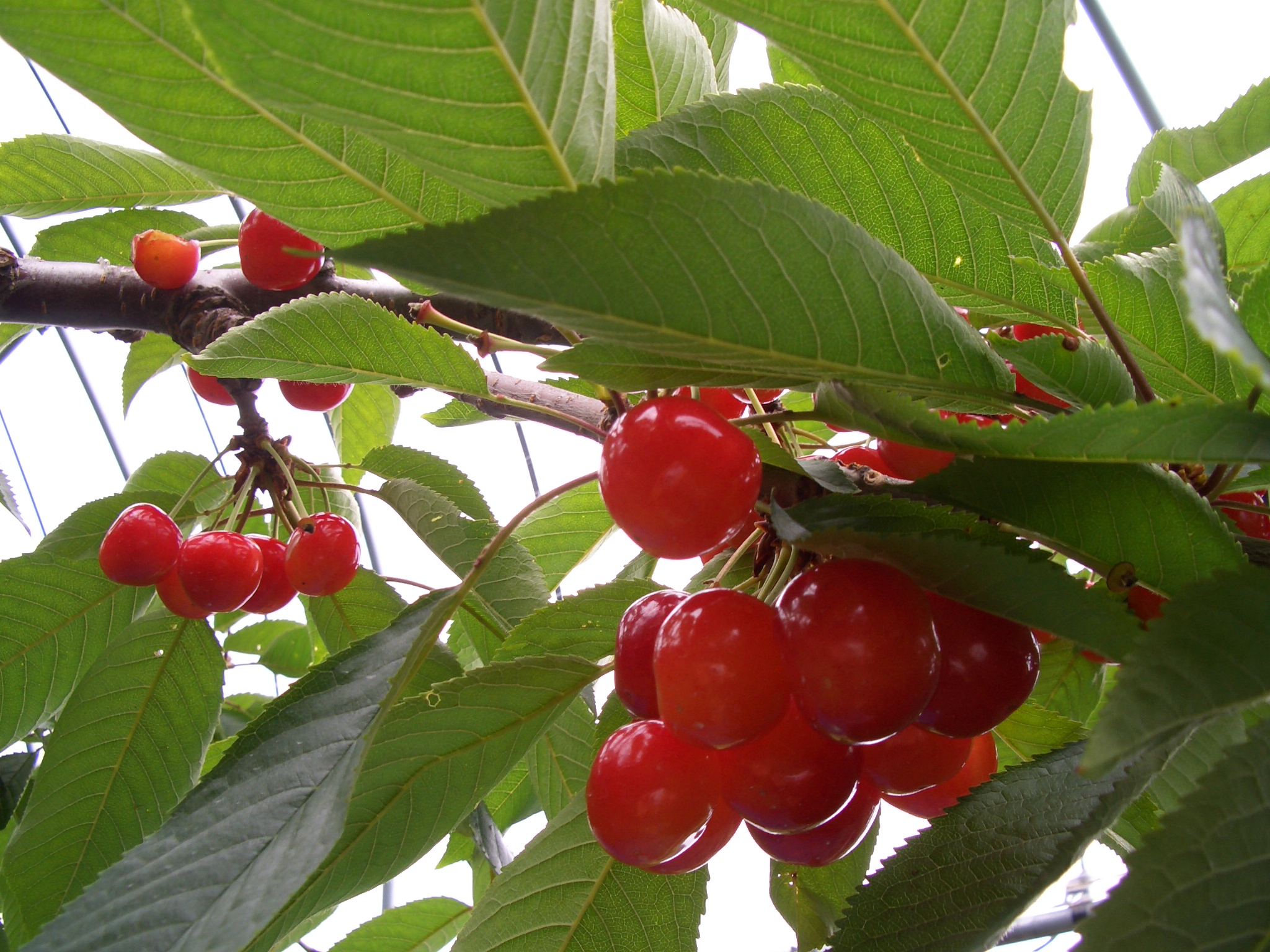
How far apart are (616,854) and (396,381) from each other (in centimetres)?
32

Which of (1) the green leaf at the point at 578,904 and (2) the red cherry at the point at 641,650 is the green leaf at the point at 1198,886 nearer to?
(2) the red cherry at the point at 641,650

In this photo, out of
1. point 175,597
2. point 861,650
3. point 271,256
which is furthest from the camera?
point 175,597

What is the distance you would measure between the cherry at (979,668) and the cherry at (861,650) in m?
0.03

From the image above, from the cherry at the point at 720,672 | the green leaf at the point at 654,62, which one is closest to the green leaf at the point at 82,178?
the green leaf at the point at 654,62

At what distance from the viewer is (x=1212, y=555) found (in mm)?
384

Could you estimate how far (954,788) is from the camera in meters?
0.53

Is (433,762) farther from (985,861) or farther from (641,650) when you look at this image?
(985,861)

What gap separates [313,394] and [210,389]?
0.71 feet

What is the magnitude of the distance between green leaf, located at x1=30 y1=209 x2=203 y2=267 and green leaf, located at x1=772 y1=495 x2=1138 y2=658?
1.01m

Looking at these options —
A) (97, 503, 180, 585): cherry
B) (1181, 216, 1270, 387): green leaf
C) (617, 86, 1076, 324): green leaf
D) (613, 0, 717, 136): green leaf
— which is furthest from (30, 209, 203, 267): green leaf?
(1181, 216, 1270, 387): green leaf

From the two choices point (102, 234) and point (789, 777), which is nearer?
point (789, 777)

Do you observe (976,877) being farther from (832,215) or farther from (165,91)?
(165,91)

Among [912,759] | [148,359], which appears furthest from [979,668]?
[148,359]

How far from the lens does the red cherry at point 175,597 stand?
0.93m
